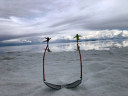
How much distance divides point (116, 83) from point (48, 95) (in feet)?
9.19

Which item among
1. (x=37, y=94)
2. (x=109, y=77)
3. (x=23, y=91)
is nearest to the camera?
(x=37, y=94)

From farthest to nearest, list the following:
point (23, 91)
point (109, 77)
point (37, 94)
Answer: point (109, 77) < point (23, 91) < point (37, 94)

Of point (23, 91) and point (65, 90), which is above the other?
point (65, 90)

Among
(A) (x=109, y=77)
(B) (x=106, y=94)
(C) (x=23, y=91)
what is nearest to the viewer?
(B) (x=106, y=94)

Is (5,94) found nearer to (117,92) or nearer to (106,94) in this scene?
(106,94)

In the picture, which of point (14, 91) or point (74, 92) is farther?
point (14, 91)

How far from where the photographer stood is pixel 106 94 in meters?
3.35

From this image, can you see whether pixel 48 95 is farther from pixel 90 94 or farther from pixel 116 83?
pixel 116 83

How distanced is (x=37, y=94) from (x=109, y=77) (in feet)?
11.0

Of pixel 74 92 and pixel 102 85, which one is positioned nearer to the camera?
pixel 74 92

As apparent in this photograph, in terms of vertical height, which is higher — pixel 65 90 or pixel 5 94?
pixel 65 90

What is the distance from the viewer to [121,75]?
483 cm

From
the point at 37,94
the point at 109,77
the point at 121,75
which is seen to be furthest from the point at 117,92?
the point at 37,94

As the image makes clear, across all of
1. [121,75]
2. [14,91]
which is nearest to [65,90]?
[14,91]
